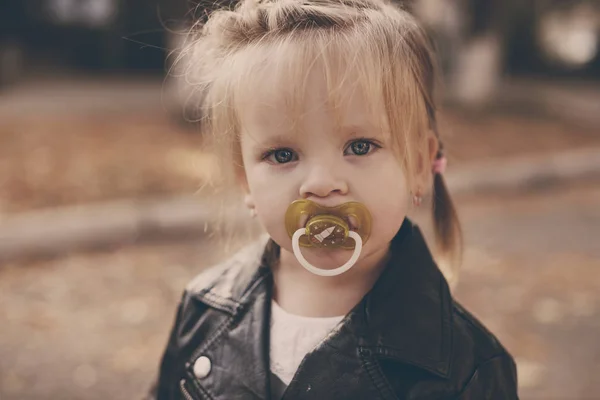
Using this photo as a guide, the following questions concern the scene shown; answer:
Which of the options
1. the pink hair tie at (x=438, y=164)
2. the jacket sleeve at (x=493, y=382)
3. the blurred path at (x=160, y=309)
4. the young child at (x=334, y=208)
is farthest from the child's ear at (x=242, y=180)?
the blurred path at (x=160, y=309)

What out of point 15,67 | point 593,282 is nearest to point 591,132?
point 593,282

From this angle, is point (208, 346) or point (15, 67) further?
point (15, 67)

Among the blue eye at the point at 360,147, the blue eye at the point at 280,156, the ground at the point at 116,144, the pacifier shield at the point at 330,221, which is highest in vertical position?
the blue eye at the point at 360,147

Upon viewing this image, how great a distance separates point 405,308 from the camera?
51.3 inches

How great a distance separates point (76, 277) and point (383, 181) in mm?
2737

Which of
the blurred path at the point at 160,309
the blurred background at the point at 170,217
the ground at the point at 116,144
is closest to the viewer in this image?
the blurred path at the point at 160,309

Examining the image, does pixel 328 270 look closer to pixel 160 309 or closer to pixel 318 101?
pixel 318 101

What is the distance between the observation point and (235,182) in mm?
1466

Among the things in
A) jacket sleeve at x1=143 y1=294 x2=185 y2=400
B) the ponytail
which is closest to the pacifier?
the ponytail

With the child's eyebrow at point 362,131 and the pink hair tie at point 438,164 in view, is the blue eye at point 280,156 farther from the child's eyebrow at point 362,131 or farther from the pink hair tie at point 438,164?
the pink hair tie at point 438,164

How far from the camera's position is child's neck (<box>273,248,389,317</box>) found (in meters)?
1.35

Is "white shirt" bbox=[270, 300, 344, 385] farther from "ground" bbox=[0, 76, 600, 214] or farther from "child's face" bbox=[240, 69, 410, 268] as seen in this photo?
"ground" bbox=[0, 76, 600, 214]

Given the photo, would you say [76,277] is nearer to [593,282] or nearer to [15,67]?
[593,282]

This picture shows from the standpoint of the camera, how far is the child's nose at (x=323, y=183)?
1181 mm
